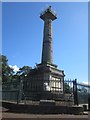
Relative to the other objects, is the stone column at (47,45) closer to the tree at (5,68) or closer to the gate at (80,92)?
the tree at (5,68)

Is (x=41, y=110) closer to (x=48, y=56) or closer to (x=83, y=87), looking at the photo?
(x=83, y=87)

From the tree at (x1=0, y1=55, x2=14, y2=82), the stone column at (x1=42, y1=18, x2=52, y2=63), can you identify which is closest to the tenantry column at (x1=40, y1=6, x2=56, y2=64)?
the stone column at (x1=42, y1=18, x2=52, y2=63)

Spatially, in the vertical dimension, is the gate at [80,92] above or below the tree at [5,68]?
below

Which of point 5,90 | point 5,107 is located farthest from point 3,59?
point 5,107

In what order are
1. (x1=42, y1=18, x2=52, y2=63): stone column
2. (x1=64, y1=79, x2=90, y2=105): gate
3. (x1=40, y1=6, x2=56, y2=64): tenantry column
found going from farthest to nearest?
(x1=40, y1=6, x2=56, y2=64): tenantry column < (x1=42, y1=18, x2=52, y2=63): stone column < (x1=64, y1=79, x2=90, y2=105): gate

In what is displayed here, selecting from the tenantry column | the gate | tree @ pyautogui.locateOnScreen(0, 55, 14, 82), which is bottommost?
the gate

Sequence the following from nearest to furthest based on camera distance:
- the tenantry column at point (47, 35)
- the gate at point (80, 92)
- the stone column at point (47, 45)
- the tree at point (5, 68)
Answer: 1. the gate at point (80, 92)
2. the stone column at point (47, 45)
3. the tenantry column at point (47, 35)
4. the tree at point (5, 68)

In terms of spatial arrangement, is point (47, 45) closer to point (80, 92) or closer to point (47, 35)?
point (47, 35)

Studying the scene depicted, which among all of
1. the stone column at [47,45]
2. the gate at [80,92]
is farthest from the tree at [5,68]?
the gate at [80,92]

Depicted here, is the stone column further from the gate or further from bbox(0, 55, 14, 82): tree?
the gate

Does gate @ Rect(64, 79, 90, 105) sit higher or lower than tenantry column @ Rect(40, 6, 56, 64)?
lower

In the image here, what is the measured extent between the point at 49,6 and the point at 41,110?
1067 inches

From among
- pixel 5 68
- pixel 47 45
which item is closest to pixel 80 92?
pixel 47 45

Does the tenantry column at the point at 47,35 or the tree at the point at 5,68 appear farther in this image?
the tree at the point at 5,68
